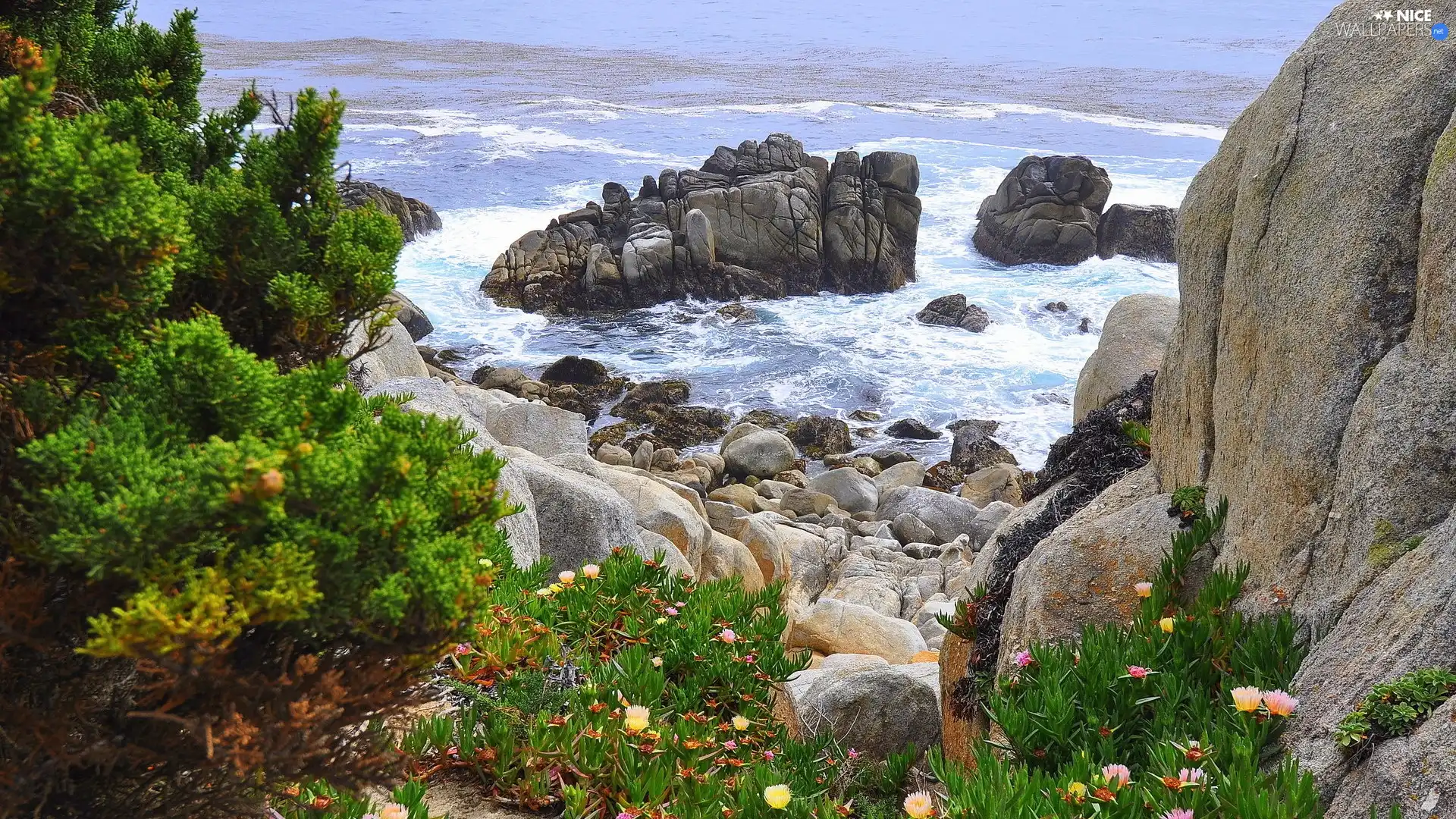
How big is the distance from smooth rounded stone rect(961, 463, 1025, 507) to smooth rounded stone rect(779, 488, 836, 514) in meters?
3.06

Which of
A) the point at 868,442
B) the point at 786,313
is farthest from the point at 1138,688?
the point at 786,313

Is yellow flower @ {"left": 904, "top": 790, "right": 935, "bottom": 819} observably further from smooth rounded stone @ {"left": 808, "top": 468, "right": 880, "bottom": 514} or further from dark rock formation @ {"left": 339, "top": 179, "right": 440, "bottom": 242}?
dark rock formation @ {"left": 339, "top": 179, "right": 440, "bottom": 242}

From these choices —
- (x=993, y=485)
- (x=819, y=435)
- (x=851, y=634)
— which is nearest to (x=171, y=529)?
(x=851, y=634)

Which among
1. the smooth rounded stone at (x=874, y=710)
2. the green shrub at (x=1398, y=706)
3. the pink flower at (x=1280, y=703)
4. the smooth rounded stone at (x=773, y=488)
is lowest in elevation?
the smooth rounded stone at (x=773, y=488)

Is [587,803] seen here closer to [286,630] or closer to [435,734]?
[435,734]

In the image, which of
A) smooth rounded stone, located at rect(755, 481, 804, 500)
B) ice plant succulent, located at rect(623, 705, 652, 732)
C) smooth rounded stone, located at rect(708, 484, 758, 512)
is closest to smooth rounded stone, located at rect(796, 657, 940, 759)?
ice plant succulent, located at rect(623, 705, 652, 732)

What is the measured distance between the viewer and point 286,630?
7.94ft

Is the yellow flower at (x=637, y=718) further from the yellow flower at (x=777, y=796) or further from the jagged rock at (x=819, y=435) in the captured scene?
the jagged rock at (x=819, y=435)

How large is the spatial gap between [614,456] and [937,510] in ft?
22.4

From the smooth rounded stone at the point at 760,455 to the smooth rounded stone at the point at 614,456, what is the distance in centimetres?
221

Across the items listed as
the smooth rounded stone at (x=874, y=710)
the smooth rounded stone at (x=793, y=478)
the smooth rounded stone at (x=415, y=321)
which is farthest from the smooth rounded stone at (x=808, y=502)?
the smooth rounded stone at (x=415, y=321)

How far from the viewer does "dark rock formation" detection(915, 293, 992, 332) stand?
3291 cm

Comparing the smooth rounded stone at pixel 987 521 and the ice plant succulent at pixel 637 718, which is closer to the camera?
the ice plant succulent at pixel 637 718

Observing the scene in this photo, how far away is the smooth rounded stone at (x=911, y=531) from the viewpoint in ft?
63.3
